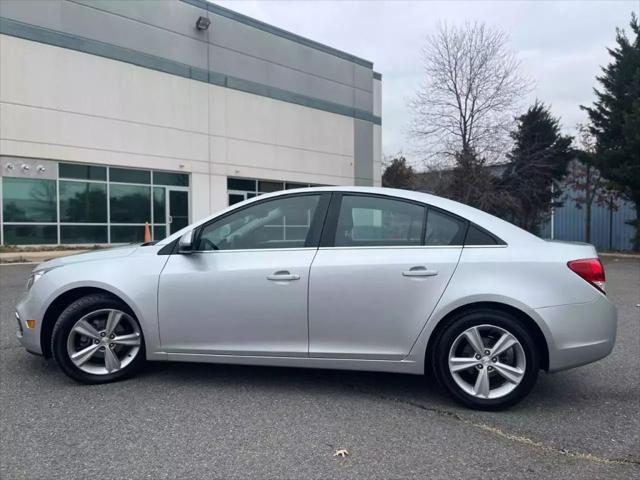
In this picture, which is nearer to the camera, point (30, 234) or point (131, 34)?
point (30, 234)

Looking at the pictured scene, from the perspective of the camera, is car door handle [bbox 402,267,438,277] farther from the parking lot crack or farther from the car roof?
the parking lot crack

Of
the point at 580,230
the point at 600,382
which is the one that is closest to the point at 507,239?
the point at 600,382

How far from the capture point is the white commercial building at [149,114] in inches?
712

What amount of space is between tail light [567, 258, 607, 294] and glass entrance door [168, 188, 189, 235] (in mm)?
19976

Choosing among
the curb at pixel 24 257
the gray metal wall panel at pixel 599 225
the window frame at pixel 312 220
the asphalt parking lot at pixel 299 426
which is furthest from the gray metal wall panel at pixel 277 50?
the asphalt parking lot at pixel 299 426

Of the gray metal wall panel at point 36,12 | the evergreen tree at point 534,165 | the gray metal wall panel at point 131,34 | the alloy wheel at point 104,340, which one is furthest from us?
the evergreen tree at point 534,165

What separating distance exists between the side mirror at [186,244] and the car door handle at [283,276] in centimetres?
68

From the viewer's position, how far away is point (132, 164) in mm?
20688

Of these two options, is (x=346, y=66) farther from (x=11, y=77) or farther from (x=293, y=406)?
(x=293, y=406)

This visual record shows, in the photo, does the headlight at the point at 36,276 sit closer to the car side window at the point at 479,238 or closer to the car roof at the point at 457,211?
the car roof at the point at 457,211

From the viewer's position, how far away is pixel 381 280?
12.5 ft

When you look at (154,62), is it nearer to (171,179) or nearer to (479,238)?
(171,179)

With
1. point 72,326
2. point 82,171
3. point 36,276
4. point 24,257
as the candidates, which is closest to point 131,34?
point 82,171

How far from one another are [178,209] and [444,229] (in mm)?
20028
